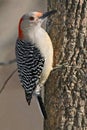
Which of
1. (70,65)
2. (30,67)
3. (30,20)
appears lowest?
(30,67)

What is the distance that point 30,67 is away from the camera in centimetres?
525

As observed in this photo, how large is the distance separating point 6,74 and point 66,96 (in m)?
3.49

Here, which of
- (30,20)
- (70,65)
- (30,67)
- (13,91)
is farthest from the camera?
(13,91)

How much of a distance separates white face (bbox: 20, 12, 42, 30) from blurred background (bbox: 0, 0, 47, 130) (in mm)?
2781

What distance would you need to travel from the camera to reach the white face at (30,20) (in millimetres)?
5398

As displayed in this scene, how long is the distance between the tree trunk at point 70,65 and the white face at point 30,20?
1.41 feet

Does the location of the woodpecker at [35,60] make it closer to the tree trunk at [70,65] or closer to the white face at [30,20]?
the white face at [30,20]

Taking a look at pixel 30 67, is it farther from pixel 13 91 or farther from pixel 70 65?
pixel 13 91

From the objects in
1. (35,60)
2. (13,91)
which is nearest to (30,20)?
(35,60)

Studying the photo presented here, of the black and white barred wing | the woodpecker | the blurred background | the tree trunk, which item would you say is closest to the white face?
the woodpecker

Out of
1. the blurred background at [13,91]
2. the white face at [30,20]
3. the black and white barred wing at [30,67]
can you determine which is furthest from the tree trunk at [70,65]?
the blurred background at [13,91]

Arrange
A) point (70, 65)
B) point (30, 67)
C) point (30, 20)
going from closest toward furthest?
point (70, 65)
point (30, 67)
point (30, 20)

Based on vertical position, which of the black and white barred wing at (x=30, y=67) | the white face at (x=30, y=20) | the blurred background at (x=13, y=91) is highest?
the white face at (x=30, y=20)

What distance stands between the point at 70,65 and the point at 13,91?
11.8 feet
